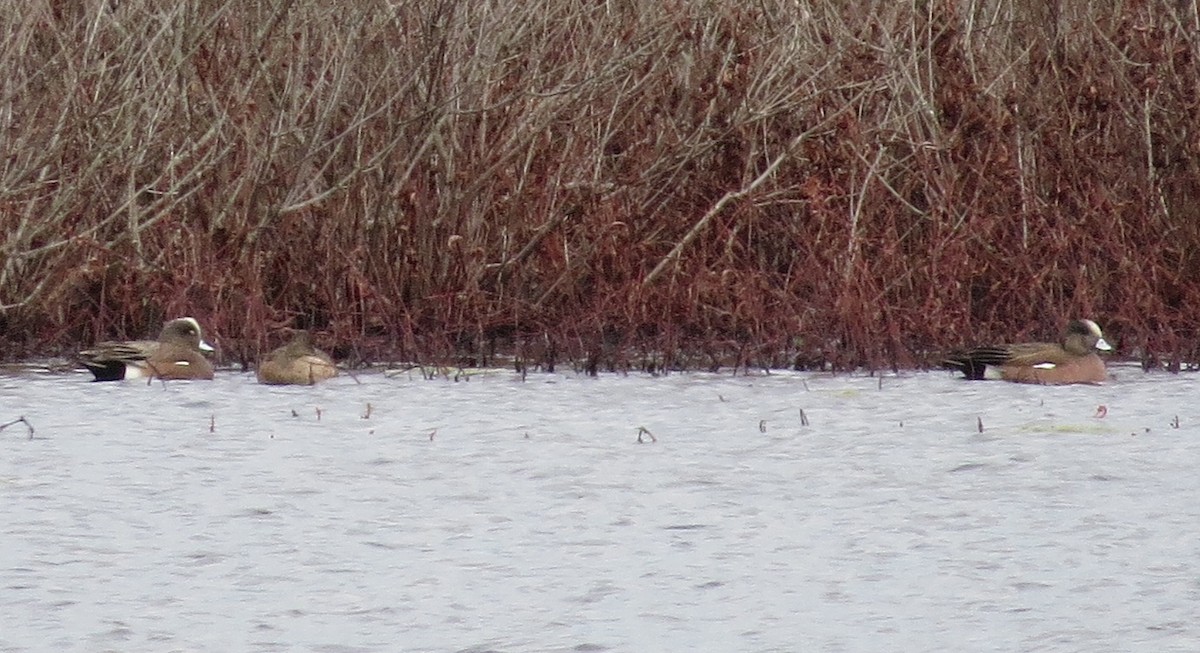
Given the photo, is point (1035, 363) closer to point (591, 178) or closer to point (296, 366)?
point (591, 178)

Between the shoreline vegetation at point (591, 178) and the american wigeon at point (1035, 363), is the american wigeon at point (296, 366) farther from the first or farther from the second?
the american wigeon at point (1035, 363)

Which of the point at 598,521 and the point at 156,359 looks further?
the point at 156,359

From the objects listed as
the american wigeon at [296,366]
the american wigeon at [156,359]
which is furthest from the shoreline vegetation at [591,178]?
the american wigeon at [296,366]

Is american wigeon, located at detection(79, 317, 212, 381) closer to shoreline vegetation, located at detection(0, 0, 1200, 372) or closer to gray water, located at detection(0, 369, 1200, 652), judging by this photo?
gray water, located at detection(0, 369, 1200, 652)

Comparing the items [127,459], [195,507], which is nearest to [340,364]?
[127,459]

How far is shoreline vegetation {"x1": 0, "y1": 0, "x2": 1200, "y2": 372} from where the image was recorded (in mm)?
11180

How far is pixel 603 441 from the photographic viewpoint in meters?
8.00

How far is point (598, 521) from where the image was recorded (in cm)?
631

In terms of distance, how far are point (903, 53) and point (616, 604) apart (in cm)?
708

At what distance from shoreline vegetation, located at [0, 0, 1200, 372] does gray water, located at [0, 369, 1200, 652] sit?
5.59 ft

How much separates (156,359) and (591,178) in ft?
9.14

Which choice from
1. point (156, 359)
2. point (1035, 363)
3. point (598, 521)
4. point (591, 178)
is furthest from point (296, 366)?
point (598, 521)

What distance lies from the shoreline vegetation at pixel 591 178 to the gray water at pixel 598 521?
170 cm

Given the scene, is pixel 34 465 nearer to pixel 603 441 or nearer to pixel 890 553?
pixel 603 441
